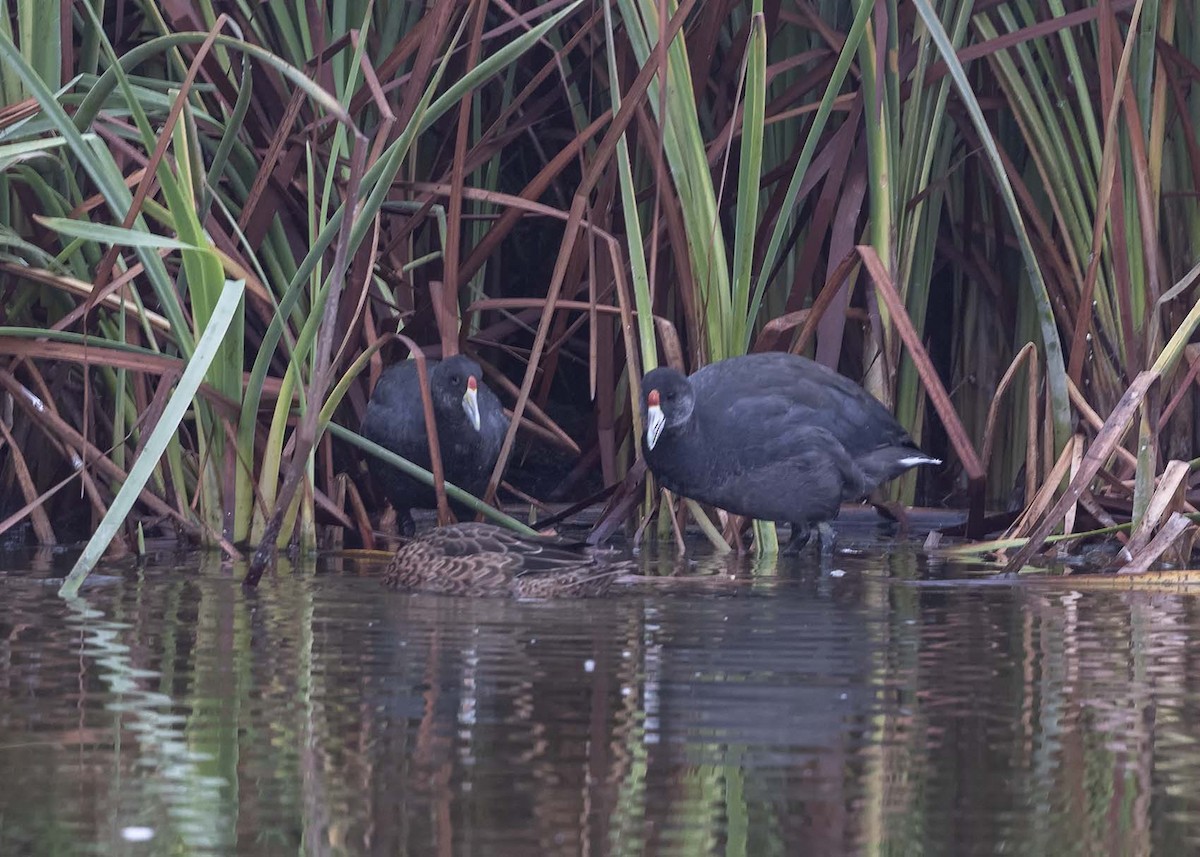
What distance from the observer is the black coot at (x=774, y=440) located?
596 cm

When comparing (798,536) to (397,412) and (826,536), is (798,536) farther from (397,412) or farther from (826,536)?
(397,412)

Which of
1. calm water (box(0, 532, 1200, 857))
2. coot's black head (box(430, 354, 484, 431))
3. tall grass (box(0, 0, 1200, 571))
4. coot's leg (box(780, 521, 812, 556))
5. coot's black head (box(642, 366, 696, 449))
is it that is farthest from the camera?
coot's leg (box(780, 521, 812, 556))

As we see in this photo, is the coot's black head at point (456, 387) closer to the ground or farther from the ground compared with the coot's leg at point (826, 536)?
farther from the ground

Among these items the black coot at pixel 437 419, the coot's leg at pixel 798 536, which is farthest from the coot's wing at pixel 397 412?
the coot's leg at pixel 798 536

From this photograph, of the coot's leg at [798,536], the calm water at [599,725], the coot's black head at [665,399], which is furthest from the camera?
the coot's leg at [798,536]

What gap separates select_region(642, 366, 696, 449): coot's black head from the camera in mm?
5809

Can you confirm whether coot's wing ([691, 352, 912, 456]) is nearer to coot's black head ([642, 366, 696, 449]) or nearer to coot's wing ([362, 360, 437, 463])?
coot's black head ([642, 366, 696, 449])

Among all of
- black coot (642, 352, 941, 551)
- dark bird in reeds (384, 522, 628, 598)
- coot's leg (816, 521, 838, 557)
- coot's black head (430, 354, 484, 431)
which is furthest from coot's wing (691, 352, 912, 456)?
dark bird in reeds (384, 522, 628, 598)

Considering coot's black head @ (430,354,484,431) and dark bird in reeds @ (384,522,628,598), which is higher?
coot's black head @ (430,354,484,431)

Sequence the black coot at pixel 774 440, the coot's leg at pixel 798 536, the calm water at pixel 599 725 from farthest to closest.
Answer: the coot's leg at pixel 798 536 → the black coot at pixel 774 440 → the calm water at pixel 599 725

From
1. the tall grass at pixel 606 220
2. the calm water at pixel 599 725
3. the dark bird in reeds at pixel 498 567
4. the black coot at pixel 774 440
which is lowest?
the calm water at pixel 599 725

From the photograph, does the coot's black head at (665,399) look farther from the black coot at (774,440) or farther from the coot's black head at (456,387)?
the coot's black head at (456,387)

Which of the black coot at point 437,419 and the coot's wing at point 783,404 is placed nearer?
the coot's wing at point 783,404

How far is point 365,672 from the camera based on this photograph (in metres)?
3.51
